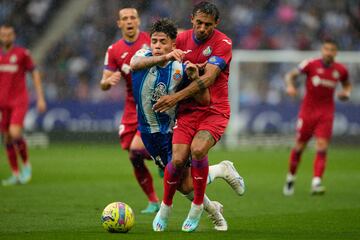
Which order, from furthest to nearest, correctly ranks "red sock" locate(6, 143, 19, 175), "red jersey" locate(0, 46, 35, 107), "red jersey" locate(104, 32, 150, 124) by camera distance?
"red jersey" locate(0, 46, 35, 107) < "red sock" locate(6, 143, 19, 175) < "red jersey" locate(104, 32, 150, 124)

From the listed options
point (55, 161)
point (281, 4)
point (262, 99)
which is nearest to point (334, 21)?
point (281, 4)

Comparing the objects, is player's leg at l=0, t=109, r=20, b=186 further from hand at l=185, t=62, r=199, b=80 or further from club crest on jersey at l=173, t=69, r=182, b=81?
hand at l=185, t=62, r=199, b=80

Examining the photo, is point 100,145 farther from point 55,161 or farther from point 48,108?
point 55,161

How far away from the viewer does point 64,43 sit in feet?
95.6

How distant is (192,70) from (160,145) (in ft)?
3.51

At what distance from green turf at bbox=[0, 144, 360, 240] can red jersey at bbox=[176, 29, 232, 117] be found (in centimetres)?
137

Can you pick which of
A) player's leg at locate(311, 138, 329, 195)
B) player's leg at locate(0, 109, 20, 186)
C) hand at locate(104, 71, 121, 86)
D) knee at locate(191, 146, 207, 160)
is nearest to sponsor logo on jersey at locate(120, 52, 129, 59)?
hand at locate(104, 71, 121, 86)

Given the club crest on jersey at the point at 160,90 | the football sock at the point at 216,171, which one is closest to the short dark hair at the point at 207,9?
the club crest on jersey at the point at 160,90

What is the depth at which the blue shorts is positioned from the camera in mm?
9906

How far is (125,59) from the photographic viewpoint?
12469 millimetres

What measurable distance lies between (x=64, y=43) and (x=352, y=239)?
834 inches

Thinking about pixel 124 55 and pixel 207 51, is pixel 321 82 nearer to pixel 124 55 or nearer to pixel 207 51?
pixel 124 55

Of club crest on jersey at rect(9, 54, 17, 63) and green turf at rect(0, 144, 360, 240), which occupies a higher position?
club crest on jersey at rect(9, 54, 17, 63)

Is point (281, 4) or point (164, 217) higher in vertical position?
point (281, 4)
